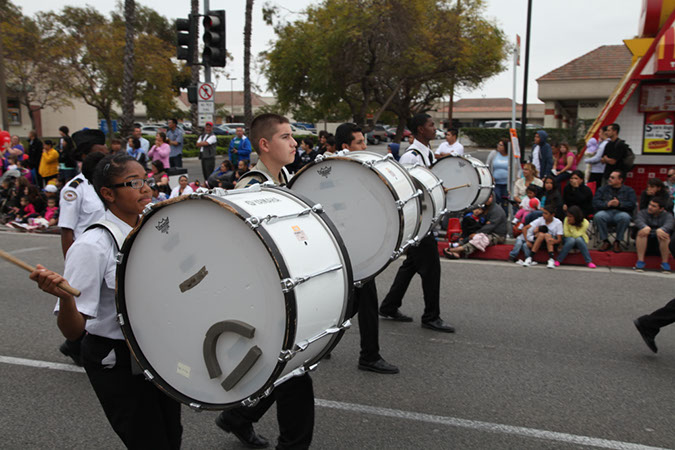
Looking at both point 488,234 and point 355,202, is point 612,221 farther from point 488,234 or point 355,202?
point 355,202

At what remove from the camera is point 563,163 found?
1303 cm

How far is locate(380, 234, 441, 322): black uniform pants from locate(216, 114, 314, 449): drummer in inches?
73.5

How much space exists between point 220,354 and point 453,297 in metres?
5.00

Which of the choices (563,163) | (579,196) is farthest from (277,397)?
(563,163)

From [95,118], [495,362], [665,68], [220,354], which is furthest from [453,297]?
[95,118]

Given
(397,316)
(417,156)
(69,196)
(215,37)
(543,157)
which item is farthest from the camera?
(543,157)

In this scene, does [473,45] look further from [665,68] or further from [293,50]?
[665,68]

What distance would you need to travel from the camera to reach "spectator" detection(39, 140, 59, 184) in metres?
14.9

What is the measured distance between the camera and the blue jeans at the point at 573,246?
28.9 feet

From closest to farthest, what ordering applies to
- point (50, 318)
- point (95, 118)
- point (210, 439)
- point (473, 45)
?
point (210, 439) < point (50, 318) < point (473, 45) < point (95, 118)

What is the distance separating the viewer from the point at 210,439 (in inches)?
151

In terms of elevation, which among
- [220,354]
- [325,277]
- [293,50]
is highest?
[293,50]

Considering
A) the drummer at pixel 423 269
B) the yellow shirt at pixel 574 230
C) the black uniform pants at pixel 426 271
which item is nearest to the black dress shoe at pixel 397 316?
the drummer at pixel 423 269

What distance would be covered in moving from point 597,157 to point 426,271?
7.47 metres
